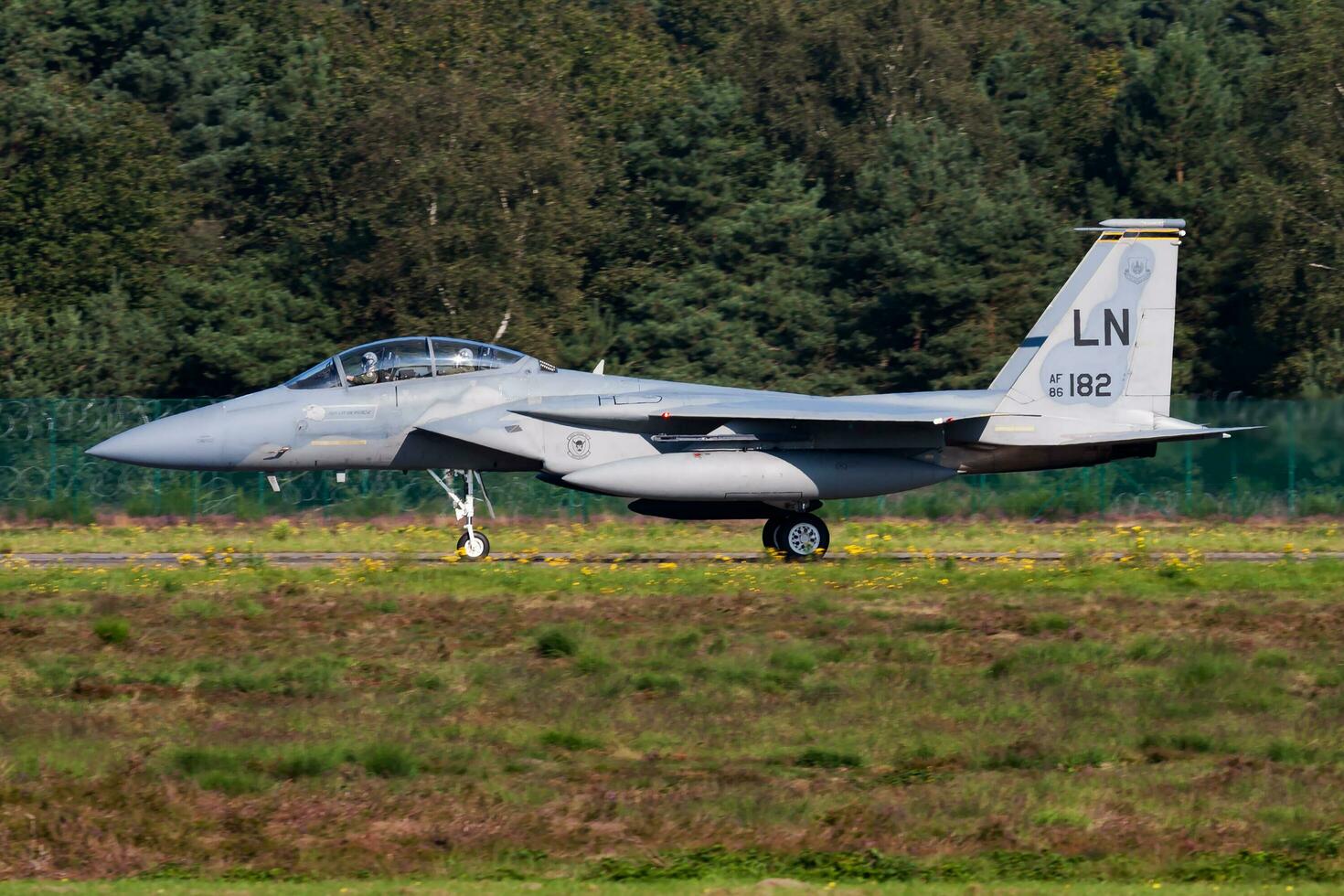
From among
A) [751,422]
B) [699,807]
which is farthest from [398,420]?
[699,807]

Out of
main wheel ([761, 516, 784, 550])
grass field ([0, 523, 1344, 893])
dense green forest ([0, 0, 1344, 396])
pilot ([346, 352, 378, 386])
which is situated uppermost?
dense green forest ([0, 0, 1344, 396])

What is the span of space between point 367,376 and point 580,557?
3703mm

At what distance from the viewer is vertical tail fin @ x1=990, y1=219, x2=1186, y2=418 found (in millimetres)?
21359

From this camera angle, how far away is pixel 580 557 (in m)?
21.7

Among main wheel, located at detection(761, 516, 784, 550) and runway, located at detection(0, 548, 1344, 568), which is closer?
runway, located at detection(0, 548, 1344, 568)

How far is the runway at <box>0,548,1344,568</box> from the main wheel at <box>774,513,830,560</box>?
0.92 ft

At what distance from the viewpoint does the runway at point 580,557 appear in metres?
20.5

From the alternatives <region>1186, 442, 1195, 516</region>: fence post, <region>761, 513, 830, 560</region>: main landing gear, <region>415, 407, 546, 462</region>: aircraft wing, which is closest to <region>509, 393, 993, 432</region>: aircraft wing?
<region>415, 407, 546, 462</region>: aircraft wing

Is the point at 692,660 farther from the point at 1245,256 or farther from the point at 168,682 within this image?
the point at 1245,256

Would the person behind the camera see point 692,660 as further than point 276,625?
No

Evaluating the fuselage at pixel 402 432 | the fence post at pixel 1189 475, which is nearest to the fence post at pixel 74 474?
the fuselage at pixel 402 432

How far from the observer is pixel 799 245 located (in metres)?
43.7

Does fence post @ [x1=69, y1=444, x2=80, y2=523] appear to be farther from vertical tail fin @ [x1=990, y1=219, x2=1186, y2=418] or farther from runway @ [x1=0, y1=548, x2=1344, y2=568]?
vertical tail fin @ [x1=990, y1=219, x2=1186, y2=418]

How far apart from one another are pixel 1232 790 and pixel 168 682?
25.4ft
